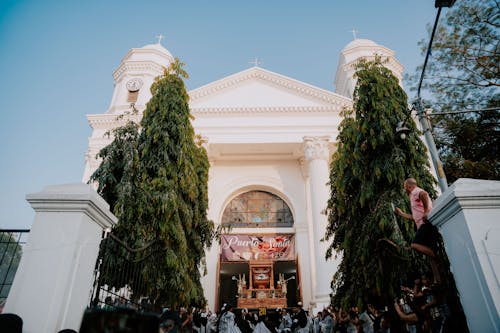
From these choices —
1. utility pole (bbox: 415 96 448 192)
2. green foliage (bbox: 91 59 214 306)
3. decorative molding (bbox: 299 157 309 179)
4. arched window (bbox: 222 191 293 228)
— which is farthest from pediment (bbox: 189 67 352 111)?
utility pole (bbox: 415 96 448 192)

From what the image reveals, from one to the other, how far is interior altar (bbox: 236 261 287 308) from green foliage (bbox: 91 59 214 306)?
256 inches

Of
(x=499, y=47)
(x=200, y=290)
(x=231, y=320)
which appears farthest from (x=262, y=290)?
Answer: (x=499, y=47)

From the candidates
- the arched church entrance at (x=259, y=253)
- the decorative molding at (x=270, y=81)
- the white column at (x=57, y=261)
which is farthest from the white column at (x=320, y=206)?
the white column at (x=57, y=261)

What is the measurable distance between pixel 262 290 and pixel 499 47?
49.5 ft

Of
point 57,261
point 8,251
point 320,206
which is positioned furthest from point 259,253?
point 57,261

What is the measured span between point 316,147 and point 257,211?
5.12 m

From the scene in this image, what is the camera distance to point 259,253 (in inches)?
616

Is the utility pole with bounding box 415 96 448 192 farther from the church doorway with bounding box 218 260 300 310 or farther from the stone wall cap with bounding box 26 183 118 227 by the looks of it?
the church doorway with bounding box 218 260 300 310

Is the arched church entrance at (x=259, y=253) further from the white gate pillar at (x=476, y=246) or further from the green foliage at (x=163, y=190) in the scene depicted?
the white gate pillar at (x=476, y=246)

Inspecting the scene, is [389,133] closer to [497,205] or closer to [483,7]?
[497,205]

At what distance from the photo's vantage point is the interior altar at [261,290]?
14047 millimetres

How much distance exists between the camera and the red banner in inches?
614

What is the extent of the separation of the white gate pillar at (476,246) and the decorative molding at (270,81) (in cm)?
1492

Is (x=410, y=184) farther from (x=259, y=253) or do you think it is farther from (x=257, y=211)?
(x=257, y=211)
